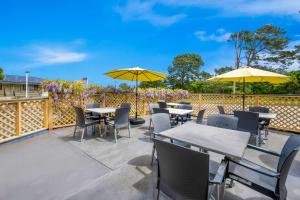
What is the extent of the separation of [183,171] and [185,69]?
87.9ft

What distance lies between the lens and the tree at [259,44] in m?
16.6

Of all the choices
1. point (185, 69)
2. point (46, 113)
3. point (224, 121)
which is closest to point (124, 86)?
point (46, 113)

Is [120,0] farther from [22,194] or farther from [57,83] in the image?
[22,194]

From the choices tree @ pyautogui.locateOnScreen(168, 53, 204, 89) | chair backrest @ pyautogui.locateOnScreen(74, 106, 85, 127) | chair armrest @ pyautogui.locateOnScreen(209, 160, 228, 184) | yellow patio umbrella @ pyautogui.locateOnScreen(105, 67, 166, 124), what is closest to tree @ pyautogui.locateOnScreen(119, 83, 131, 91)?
yellow patio umbrella @ pyautogui.locateOnScreen(105, 67, 166, 124)

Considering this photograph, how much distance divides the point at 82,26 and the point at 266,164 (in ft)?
39.5

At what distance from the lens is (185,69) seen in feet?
87.1

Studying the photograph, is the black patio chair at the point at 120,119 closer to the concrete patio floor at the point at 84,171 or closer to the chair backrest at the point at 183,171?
the concrete patio floor at the point at 84,171

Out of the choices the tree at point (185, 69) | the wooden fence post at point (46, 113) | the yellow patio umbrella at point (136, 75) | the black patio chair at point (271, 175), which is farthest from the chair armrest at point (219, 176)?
the tree at point (185, 69)

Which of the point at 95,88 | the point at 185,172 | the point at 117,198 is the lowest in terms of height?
the point at 117,198

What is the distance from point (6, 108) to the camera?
3557 millimetres

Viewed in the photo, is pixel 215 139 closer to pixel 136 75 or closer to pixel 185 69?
pixel 136 75

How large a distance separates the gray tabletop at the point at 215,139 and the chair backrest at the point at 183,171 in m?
0.52

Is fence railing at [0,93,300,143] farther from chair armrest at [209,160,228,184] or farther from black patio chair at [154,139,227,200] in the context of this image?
chair armrest at [209,160,228,184]

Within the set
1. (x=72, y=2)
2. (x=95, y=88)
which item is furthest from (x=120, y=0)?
(x=95, y=88)
